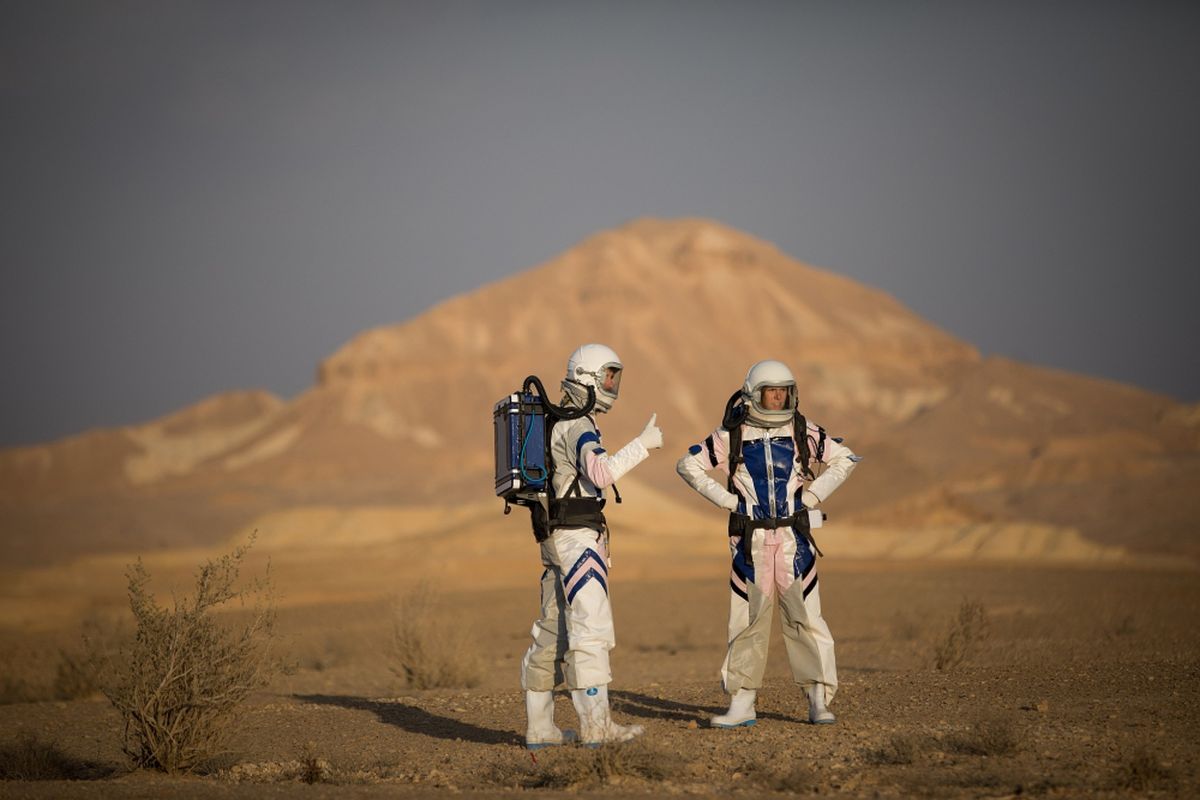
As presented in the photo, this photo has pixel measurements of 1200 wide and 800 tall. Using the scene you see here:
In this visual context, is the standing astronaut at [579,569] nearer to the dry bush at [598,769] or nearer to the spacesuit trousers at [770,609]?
the dry bush at [598,769]

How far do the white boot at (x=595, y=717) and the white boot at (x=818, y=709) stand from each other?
1398mm

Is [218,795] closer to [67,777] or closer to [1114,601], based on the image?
[67,777]

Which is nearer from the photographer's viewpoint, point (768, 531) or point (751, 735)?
point (751, 735)

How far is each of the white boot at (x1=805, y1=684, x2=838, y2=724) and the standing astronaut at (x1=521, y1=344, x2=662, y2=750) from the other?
132 centimetres

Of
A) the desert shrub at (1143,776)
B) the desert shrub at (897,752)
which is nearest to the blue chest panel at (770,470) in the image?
the desert shrub at (897,752)

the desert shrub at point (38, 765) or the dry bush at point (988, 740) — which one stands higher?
the dry bush at point (988, 740)

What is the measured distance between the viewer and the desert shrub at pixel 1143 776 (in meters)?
7.18

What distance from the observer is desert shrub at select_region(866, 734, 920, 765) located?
8.04 metres

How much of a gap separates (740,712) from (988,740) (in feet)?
5.80

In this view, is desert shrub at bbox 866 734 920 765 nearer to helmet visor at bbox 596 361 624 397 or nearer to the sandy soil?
the sandy soil

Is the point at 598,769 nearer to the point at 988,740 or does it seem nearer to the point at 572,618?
the point at 572,618

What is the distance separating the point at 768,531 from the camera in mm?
9211

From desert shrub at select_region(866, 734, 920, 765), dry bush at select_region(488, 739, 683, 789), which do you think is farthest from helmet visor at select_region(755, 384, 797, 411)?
dry bush at select_region(488, 739, 683, 789)

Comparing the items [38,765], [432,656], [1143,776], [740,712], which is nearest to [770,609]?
[740,712]
